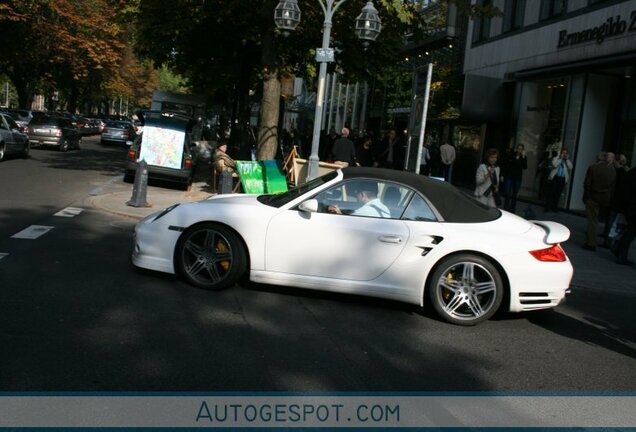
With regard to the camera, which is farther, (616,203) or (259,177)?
(259,177)

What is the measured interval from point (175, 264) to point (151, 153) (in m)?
10.6

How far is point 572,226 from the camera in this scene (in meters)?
15.3

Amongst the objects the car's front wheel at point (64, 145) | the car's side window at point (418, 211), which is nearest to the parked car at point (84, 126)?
the car's front wheel at point (64, 145)

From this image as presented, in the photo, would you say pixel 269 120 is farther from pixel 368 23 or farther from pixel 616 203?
pixel 616 203

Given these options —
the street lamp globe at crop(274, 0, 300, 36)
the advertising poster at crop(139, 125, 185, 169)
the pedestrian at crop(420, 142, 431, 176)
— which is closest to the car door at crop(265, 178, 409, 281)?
the street lamp globe at crop(274, 0, 300, 36)

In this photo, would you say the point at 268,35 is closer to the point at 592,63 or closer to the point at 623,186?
the point at 592,63

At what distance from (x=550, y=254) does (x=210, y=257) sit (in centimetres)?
325

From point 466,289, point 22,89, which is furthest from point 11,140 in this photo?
point 22,89

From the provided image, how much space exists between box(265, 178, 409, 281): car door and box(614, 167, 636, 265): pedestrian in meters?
5.94

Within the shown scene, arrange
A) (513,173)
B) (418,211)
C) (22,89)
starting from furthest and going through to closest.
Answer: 1. (22,89)
2. (513,173)
3. (418,211)

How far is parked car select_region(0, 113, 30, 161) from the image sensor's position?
20.3m

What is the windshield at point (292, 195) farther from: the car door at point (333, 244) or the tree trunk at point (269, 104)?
the tree trunk at point (269, 104)

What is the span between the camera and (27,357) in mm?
4215

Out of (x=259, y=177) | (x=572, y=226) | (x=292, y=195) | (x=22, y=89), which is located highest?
(x=22, y=89)
